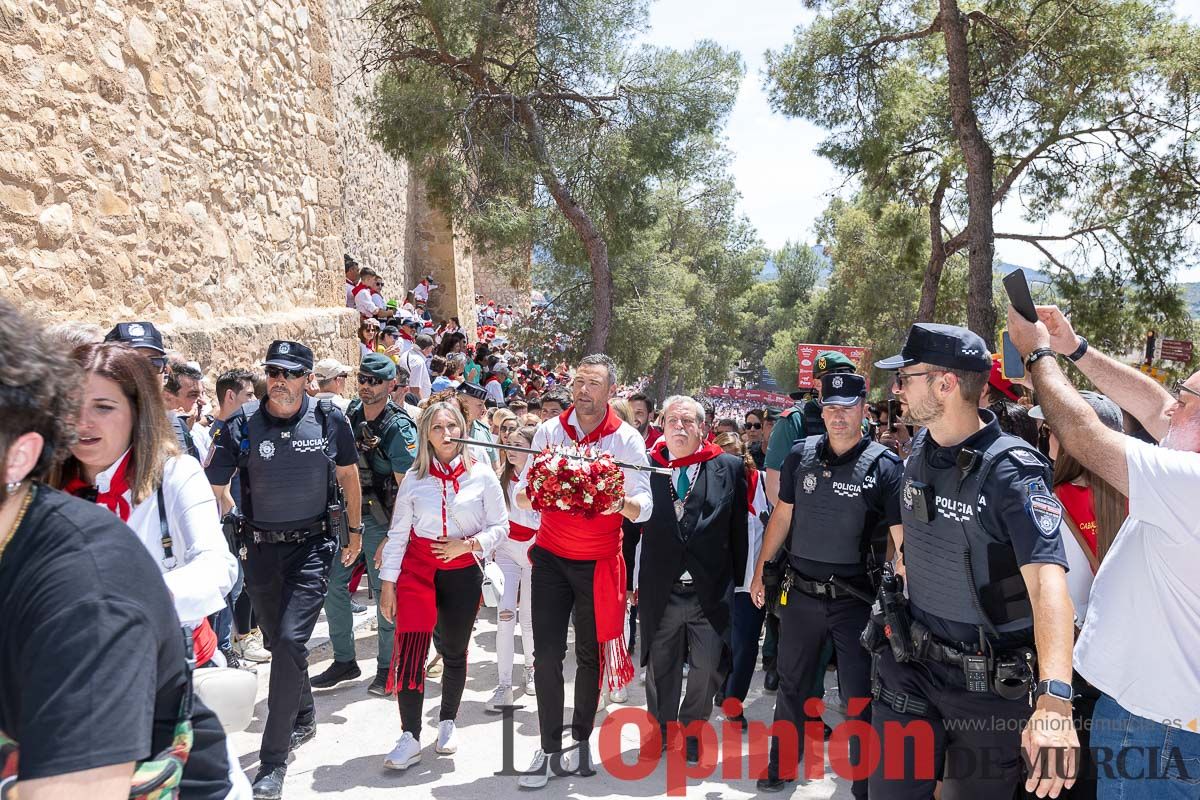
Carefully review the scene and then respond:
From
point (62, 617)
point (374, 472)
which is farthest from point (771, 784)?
point (62, 617)

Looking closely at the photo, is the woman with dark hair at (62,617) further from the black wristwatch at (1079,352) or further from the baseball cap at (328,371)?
the baseball cap at (328,371)

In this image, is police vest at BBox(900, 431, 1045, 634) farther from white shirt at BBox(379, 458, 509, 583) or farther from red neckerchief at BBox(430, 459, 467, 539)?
red neckerchief at BBox(430, 459, 467, 539)

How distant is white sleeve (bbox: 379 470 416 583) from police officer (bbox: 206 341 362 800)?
0.35 meters

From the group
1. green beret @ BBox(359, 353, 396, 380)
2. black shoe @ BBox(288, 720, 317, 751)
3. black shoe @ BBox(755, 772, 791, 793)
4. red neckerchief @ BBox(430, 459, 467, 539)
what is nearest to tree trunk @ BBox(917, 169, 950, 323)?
green beret @ BBox(359, 353, 396, 380)

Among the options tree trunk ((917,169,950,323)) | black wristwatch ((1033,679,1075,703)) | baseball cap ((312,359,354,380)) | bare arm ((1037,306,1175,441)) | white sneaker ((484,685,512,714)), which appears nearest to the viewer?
black wristwatch ((1033,679,1075,703))

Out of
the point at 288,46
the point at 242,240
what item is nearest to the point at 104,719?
the point at 242,240

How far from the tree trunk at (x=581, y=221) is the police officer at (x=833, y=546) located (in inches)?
362

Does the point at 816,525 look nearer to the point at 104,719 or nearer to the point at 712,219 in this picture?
the point at 104,719

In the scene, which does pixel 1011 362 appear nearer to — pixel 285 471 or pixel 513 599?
pixel 285 471

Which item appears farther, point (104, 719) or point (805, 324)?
point (805, 324)

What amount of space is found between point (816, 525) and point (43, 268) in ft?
17.3

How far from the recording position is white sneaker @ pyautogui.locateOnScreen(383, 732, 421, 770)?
4.90m

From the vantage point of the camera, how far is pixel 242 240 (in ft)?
28.8

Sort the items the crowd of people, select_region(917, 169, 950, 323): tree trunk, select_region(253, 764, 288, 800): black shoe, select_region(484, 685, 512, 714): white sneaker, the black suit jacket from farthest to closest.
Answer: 1. select_region(917, 169, 950, 323): tree trunk
2. select_region(484, 685, 512, 714): white sneaker
3. the black suit jacket
4. select_region(253, 764, 288, 800): black shoe
5. the crowd of people
